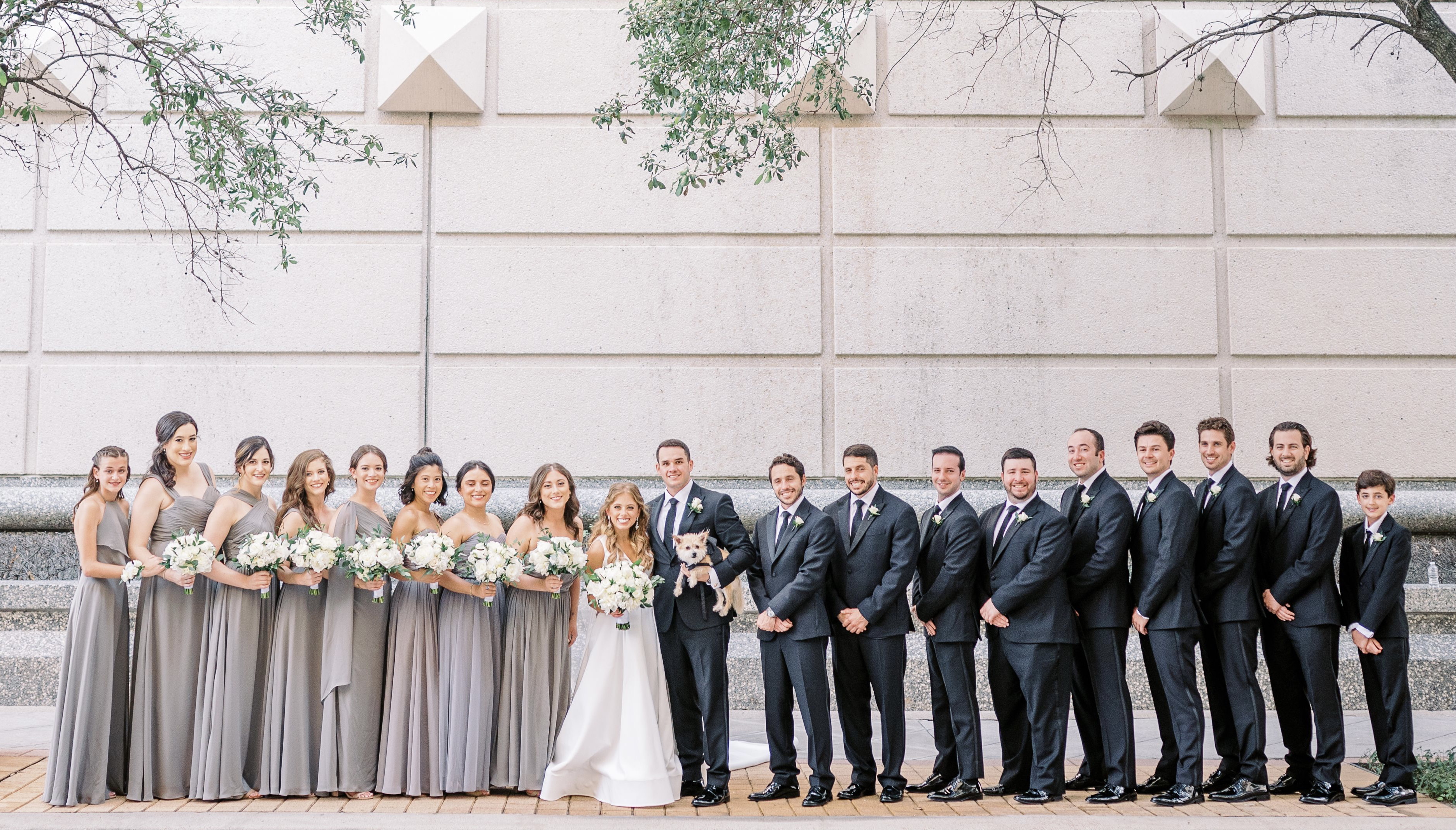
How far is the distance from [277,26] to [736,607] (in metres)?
6.99

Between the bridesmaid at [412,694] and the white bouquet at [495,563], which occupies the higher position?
the white bouquet at [495,563]

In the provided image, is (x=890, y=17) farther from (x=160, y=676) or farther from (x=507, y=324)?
(x=160, y=676)

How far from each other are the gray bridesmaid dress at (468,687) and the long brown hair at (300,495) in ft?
3.09

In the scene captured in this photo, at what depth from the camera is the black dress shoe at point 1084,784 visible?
668cm

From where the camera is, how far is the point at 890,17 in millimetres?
9836

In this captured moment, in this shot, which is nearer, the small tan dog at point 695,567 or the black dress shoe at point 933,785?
the small tan dog at point 695,567

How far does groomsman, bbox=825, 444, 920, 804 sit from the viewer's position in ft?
21.0

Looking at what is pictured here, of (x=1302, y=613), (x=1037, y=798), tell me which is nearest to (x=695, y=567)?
(x=1037, y=798)

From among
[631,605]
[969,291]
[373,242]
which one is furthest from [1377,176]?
[373,242]

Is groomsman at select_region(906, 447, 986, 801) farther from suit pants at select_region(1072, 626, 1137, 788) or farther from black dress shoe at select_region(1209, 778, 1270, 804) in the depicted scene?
black dress shoe at select_region(1209, 778, 1270, 804)

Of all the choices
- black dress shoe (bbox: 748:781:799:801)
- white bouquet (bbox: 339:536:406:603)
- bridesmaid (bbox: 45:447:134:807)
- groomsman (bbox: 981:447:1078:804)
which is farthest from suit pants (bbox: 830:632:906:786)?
bridesmaid (bbox: 45:447:134:807)

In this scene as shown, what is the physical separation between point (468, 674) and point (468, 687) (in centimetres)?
8

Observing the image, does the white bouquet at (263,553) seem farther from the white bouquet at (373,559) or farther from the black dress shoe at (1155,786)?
the black dress shoe at (1155,786)

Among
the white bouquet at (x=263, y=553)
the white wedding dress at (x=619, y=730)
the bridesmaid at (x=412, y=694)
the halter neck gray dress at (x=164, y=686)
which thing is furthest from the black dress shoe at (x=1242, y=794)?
the halter neck gray dress at (x=164, y=686)
